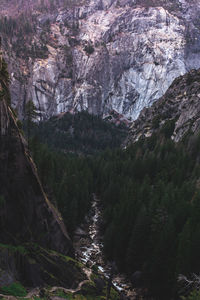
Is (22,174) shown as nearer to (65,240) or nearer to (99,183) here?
(65,240)

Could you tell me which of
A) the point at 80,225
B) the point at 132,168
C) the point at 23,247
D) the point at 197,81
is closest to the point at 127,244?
the point at 80,225

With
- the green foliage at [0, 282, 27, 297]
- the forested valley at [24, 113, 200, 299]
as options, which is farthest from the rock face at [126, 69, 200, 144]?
the green foliage at [0, 282, 27, 297]

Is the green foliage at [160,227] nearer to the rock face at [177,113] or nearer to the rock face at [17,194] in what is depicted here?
the rock face at [17,194]

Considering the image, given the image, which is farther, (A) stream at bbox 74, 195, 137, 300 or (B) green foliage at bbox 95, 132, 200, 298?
(A) stream at bbox 74, 195, 137, 300

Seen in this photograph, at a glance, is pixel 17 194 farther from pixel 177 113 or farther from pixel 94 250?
pixel 177 113

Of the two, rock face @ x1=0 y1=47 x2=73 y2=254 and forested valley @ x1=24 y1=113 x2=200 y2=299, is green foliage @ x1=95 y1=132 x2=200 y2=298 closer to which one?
forested valley @ x1=24 y1=113 x2=200 y2=299

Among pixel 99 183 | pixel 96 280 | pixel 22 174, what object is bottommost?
pixel 99 183

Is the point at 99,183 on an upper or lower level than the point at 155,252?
lower

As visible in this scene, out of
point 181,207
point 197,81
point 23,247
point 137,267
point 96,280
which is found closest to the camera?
point 23,247
